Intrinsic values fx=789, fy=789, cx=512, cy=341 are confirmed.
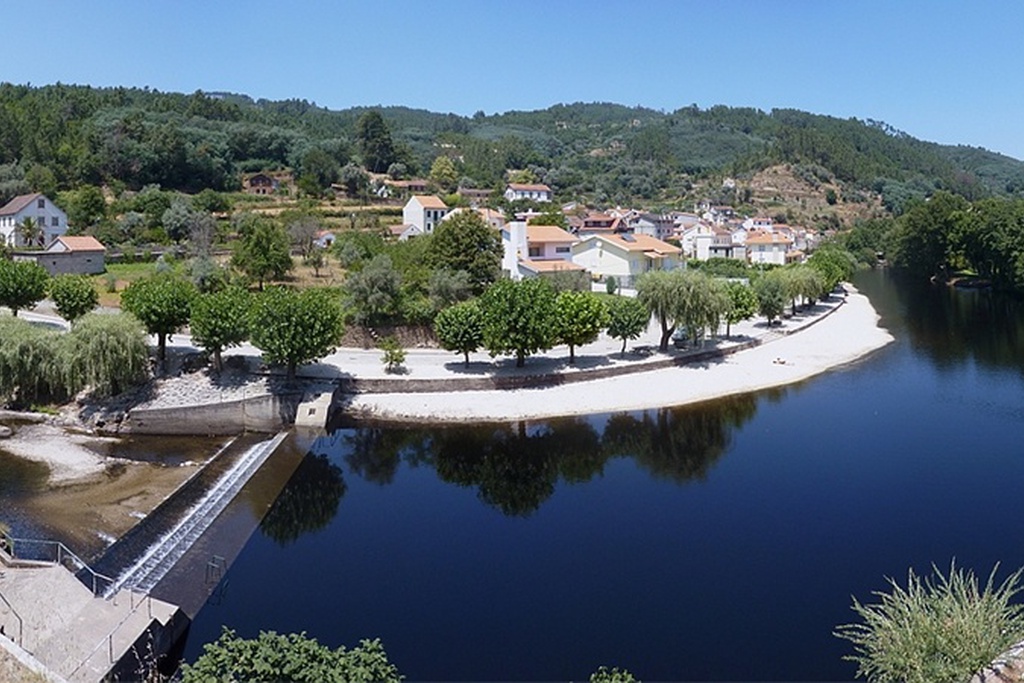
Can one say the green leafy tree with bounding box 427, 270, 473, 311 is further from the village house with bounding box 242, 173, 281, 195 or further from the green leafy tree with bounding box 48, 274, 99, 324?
the village house with bounding box 242, 173, 281, 195

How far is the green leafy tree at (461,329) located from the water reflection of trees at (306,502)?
1019 cm

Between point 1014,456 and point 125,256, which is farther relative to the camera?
point 125,256

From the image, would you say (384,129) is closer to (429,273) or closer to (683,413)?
(429,273)

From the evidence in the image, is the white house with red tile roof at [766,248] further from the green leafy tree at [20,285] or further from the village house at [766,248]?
the green leafy tree at [20,285]

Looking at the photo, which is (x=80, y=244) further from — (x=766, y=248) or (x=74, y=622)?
(x=766, y=248)

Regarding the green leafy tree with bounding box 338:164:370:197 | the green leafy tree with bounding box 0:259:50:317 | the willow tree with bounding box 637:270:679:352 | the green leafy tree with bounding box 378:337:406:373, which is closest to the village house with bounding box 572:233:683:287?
the willow tree with bounding box 637:270:679:352

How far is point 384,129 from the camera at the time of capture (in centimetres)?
11006

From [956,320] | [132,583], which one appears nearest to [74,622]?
[132,583]

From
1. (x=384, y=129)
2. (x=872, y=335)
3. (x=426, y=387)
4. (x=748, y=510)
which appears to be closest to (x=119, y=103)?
(x=384, y=129)

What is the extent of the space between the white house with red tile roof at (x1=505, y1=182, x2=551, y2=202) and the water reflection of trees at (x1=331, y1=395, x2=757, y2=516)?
77.0 metres

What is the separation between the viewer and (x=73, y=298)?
4041 cm

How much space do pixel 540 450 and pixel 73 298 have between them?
2575 cm

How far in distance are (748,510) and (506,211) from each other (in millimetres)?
71424

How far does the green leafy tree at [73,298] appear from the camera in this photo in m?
40.4
